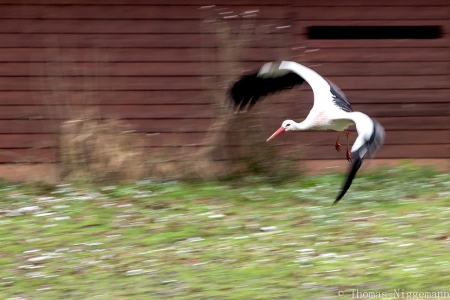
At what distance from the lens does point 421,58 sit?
10062mm

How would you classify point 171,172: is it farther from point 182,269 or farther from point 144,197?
point 182,269

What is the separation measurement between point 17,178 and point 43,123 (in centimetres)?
78

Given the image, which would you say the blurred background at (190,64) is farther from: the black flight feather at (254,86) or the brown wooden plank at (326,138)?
the black flight feather at (254,86)

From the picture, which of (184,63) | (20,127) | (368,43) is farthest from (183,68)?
(368,43)

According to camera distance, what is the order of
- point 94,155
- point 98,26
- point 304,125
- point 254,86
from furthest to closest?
point 98,26, point 94,155, point 254,86, point 304,125

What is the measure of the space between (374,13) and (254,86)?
2.26 meters

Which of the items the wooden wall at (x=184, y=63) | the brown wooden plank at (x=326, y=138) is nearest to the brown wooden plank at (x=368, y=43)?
the wooden wall at (x=184, y=63)

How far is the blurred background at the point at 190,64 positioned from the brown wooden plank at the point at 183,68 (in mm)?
12

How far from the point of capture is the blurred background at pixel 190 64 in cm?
973

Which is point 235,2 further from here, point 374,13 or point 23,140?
point 23,140

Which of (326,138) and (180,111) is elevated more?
(180,111)

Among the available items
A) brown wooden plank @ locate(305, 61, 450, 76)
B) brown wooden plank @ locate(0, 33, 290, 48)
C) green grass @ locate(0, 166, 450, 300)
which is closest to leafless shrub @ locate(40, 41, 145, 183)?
green grass @ locate(0, 166, 450, 300)

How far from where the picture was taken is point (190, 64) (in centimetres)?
990

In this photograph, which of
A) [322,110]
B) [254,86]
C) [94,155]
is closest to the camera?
[322,110]
